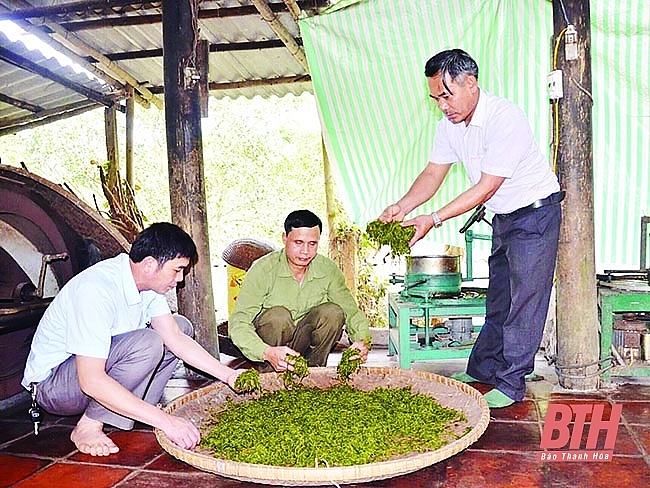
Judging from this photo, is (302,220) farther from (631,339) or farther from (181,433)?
(631,339)

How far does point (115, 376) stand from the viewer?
9.85ft

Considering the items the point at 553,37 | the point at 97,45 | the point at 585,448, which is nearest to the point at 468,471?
the point at 585,448

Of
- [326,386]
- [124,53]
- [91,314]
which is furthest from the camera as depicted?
[124,53]

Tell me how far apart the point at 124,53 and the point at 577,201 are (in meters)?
4.93

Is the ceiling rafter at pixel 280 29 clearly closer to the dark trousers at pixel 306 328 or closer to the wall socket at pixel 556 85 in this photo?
the wall socket at pixel 556 85

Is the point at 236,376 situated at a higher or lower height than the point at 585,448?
higher

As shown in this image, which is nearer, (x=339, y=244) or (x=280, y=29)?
(x=280, y=29)

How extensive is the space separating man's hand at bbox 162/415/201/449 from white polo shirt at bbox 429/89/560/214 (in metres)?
1.91

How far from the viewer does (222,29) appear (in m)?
6.07

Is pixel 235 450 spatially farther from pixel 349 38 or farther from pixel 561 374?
pixel 349 38

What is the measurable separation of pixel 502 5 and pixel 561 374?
2.36 metres

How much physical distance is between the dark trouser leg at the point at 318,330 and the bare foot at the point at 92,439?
1277 millimetres

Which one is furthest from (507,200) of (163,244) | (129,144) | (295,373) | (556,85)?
(129,144)

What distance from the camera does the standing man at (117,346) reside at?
2600 mm
